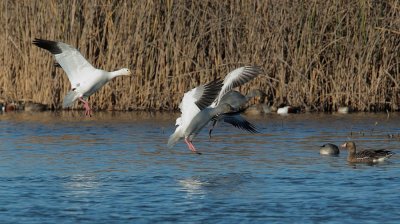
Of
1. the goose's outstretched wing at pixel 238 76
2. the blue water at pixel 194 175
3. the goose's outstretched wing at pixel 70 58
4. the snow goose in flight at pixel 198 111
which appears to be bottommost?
the blue water at pixel 194 175

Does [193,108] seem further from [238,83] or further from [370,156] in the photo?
[370,156]

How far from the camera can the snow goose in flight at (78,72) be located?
14.8 m

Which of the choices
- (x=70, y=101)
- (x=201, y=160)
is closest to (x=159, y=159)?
(x=201, y=160)

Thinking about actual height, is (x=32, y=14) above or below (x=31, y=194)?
above

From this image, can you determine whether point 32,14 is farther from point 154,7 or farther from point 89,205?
point 89,205

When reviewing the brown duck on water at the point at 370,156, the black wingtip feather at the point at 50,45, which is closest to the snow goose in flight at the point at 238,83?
the brown duck on water at the point at 370,156

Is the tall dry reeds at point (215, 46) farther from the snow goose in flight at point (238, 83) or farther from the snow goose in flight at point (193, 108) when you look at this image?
the snow goose in flight at point (193, 108)

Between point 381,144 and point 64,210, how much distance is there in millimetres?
7023

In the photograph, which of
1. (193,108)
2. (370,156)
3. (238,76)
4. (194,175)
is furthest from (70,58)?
(370,156)

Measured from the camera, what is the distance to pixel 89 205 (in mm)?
9906

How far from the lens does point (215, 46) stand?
20422mm

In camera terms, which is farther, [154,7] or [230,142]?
[154,7]

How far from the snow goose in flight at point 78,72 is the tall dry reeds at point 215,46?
496cm

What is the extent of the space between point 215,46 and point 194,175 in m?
Answer: 8.71
